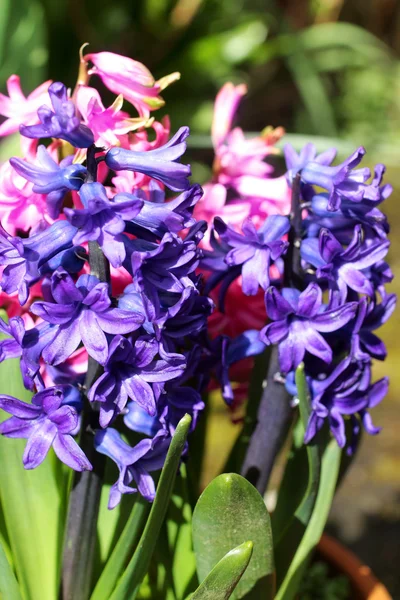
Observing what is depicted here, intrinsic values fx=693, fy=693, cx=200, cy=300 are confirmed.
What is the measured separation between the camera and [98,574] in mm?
768

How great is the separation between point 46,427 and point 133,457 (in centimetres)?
8

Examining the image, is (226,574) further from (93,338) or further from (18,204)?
(18,204)

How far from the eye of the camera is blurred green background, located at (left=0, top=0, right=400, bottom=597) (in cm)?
172

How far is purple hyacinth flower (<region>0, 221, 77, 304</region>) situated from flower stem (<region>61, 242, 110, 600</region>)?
0.10 metres

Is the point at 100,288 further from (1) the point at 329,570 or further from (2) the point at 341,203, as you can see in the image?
(1) the point at 329,570

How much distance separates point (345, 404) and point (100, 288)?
0.94ft

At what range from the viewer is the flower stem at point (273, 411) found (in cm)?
68

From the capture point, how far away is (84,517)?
0.66m

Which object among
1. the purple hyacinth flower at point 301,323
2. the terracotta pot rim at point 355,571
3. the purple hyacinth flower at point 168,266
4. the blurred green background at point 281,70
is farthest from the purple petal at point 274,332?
the blurred green background at point 281,70

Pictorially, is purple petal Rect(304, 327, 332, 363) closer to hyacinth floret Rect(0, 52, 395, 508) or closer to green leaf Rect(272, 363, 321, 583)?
hyacinth floret Rect(0, 52, 395, 508)

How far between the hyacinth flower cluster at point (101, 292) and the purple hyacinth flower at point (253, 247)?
0.06ft

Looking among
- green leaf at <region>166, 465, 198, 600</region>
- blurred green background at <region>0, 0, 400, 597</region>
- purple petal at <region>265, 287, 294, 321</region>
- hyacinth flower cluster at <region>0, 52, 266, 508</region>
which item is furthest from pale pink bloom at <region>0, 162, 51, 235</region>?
blurred green background at <region>0, 0, 400, 597</region>

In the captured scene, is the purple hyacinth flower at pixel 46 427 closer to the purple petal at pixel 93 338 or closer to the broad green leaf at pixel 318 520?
the purple petal at pixel 93 338

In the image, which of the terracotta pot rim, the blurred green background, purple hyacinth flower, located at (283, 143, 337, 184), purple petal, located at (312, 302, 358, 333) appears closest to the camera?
purple petal, located at (312, 302, 358, 333)
